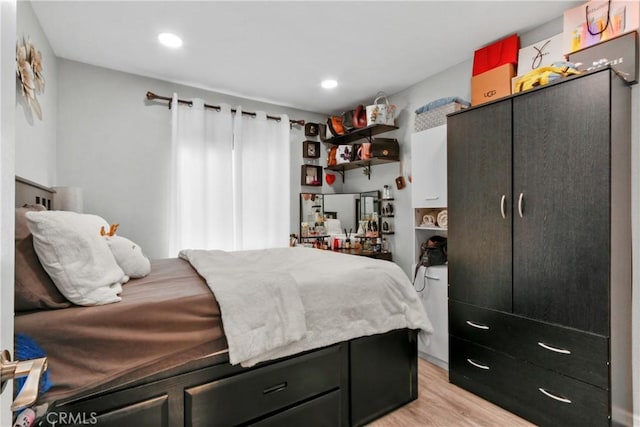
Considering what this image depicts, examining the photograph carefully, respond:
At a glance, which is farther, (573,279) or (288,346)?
(573,279)

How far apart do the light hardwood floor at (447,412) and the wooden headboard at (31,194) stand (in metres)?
2.30

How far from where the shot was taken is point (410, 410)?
2.03m

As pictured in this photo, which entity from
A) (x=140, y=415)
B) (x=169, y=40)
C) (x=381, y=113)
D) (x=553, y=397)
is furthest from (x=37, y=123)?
(x=553, y=397)

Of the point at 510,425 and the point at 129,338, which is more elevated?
the point at 129,338

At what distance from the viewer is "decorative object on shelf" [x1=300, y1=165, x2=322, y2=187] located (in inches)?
157

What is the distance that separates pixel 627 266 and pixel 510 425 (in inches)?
44.4

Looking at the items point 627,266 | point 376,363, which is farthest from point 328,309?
point 627,266

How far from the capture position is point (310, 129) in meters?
4.02

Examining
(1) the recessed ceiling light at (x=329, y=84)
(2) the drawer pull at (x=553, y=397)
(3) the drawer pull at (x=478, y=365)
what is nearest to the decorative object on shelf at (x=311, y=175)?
(1) the recessed ceiling light at (x=329, y=84)

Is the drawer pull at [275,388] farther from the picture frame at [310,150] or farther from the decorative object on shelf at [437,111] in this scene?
the picture frame at [310,150]

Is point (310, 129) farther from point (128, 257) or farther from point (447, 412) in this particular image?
point (447, 412)

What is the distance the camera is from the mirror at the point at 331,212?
385 centimetres

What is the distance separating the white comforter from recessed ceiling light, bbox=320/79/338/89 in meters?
1.83

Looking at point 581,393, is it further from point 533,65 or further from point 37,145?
point 37,145
